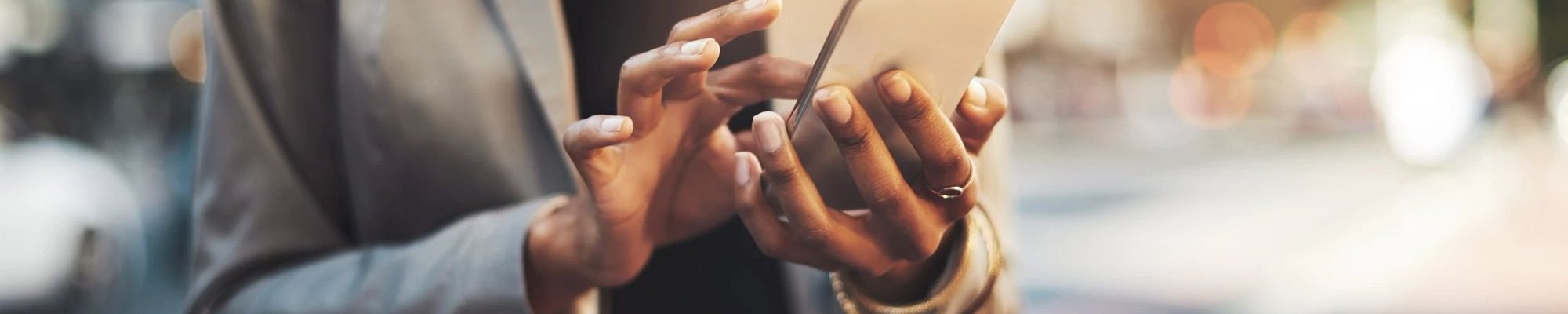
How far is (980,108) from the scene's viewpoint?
469 millimetres

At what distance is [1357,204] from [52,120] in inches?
208

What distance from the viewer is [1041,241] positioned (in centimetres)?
506

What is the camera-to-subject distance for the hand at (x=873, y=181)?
0.42 metres

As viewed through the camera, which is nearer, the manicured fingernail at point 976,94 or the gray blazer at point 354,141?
the manicured fingernail at point 976,94

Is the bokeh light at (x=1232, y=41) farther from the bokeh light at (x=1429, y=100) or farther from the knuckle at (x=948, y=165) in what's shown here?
the knuckle at (x=948, y=165)

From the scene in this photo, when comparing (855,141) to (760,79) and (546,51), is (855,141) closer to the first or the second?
(760,79)

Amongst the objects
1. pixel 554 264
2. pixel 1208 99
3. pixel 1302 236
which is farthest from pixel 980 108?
pixel 1208 99

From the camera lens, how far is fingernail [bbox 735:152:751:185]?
0.47 meters

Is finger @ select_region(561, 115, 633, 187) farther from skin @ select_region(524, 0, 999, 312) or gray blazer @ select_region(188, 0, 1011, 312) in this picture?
gray blazer @ select_region(188, 0, 1011, 312)

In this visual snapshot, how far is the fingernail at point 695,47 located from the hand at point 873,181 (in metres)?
0.04

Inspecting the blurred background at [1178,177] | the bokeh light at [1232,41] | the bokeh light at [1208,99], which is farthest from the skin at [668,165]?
the bokeh light at [1232,41]

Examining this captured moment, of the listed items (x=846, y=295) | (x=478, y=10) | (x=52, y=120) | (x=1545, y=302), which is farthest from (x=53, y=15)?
(x=1545, y=302)

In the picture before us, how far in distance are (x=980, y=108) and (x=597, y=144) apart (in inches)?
5.9

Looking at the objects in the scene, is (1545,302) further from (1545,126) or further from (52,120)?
(1545,126)
